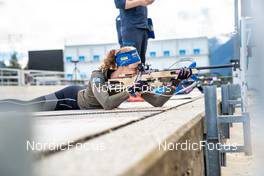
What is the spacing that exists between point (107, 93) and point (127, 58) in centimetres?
26

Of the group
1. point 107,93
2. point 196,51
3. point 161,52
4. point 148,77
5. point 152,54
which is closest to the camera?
point 107,93

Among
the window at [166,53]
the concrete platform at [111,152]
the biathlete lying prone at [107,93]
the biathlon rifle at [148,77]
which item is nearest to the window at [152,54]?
the window at [166,53]

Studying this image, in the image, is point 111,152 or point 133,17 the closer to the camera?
point 111,152

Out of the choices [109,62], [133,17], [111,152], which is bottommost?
[111,152]

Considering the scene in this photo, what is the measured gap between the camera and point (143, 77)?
227cm

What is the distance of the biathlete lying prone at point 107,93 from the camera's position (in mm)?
2160

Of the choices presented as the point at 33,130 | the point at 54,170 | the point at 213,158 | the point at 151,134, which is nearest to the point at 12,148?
the point at 33,130

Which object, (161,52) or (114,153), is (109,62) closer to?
(114,153)

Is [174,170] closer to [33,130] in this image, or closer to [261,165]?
[261,165]

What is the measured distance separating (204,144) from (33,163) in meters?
1.37

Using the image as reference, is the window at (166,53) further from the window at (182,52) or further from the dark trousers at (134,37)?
the dark trousers at (134,37)

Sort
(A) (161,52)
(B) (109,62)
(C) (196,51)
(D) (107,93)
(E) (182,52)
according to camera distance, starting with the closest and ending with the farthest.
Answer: (D) (107,93) < (B) (109,62) < (A) (161,52) < (C) (196,51) < (E) (182,52)

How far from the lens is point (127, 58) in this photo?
2287mm

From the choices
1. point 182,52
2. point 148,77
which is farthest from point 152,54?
point 148,77
